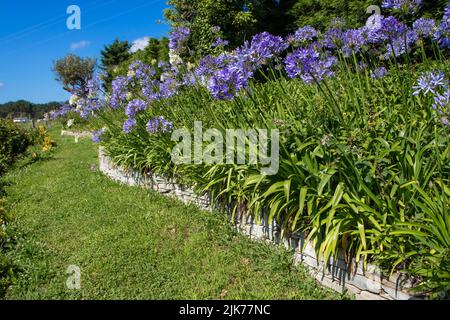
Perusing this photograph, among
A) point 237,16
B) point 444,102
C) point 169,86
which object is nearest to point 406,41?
point 444,102

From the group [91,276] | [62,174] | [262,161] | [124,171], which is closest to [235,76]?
[262,161]

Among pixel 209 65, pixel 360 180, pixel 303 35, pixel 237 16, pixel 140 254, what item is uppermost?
pixel 237 16

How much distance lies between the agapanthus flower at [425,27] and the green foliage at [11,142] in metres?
9.92

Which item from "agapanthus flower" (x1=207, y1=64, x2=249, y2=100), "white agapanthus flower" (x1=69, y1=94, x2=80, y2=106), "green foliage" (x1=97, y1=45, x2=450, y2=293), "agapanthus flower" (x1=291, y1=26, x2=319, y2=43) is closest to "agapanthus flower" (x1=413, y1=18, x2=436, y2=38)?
"green foliage" (x1=97, y1=45, x2=450, y2=293)

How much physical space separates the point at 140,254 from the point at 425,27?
3549 mm

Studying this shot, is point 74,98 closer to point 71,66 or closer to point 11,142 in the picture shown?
point 11,142

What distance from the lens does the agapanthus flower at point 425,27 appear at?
329 cm

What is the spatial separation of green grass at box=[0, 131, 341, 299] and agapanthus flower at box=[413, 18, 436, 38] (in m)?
2.42

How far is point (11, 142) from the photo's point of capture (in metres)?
11.0

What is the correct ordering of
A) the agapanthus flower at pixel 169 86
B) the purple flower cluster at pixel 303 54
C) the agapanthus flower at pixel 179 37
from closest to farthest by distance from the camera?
the purple flower cluster at pixel 303 54, the agapanthus flower at pixel 179 37, the agapanthus flower at pixel 169 86

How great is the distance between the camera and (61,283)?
350cm

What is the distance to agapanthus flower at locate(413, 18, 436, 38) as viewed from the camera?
10.8 ft

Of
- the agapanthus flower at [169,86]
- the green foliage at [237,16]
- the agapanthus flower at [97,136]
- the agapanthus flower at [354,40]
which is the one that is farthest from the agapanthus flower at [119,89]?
the green foliage at [237,16]

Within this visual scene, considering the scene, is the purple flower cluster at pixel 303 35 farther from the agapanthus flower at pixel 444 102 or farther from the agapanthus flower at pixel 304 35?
the agapanthus flower at pixel 444 102
